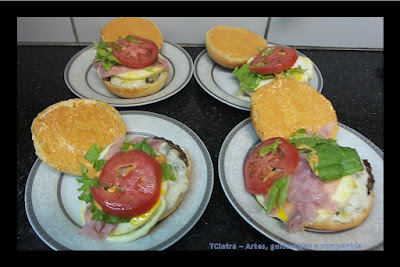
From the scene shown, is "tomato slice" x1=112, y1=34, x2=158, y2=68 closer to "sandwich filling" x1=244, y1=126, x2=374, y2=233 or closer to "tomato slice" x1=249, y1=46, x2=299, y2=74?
"tomato slice" x1=249, y1=46, x2=299, y2=74

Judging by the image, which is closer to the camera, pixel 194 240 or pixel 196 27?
pixel 194 240

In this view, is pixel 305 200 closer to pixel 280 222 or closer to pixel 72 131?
pixel 280 222

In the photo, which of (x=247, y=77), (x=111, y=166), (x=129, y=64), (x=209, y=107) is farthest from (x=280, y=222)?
(x=129, y=64)

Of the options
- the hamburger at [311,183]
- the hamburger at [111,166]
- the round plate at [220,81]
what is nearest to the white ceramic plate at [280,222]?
the hamburger at [311,183]

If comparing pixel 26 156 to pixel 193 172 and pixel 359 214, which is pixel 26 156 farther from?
pixel 359 214

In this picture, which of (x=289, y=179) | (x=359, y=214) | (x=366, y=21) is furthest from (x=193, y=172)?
(x=366, y=21)

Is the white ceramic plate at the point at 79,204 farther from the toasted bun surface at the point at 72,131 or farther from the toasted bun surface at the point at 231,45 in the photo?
the toasted bun surface at the point at 231,45
